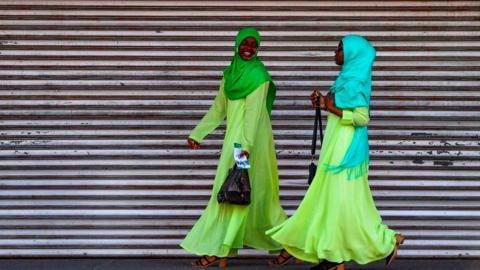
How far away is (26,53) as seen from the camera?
675 cm

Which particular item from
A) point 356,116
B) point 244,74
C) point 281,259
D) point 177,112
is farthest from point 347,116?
point 177,112

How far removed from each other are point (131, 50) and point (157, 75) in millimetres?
277

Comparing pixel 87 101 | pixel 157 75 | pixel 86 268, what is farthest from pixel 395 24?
pixel 86 268


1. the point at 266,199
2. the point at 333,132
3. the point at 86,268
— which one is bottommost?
the point at 86,268

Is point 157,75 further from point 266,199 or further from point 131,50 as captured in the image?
point 266,199

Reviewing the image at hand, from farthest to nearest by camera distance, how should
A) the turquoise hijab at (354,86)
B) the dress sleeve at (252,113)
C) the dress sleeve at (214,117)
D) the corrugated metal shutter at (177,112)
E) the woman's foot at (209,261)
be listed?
the corrugated metal shutter at (177,112) < the woman's foot at (209,261) < the dress sleeve at (214,117) < the dress sleeve at (252,113) < the turquoise hijab at (354,86)

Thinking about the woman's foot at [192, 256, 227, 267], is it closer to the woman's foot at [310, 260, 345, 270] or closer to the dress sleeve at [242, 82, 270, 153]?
the woman's foot at [310, 260, 345, 270]

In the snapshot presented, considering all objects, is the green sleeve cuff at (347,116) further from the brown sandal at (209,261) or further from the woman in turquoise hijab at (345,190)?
the brown sandal at (209,261)

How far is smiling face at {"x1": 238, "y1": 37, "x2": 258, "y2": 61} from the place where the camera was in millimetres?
5949

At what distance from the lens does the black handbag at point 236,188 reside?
19.2 ft

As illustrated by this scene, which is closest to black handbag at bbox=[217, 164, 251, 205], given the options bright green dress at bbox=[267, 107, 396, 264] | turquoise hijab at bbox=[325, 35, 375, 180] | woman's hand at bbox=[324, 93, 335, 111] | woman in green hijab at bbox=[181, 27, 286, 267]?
woman in green hijab at bbox=[181, 27, 286, 267]

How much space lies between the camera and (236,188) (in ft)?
19.2

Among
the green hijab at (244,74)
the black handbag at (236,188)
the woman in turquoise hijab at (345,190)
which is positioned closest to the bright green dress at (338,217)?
Result: the woman in turquoise hijab at (345,190)

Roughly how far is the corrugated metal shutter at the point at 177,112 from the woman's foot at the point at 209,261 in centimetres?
45
